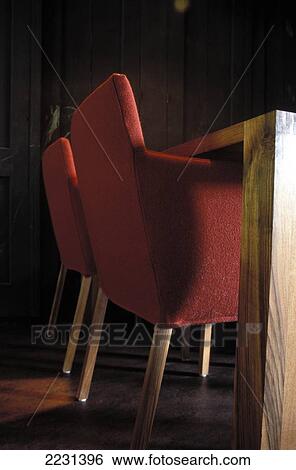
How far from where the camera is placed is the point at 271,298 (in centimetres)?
77

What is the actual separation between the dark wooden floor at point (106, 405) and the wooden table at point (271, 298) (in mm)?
340

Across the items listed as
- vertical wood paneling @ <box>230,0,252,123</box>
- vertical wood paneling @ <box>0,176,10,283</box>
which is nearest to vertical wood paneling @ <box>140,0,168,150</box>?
vertical wood paneling @ <box>230,0,252,123</box>

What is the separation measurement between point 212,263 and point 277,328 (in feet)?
0.65

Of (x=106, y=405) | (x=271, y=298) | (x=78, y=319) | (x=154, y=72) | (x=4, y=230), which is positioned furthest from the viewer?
(x=154, y=72)

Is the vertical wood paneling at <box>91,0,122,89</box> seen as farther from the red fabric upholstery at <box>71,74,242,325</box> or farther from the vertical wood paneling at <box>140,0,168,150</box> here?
the red fabric upholstery at <box>71,74,242,325</box>

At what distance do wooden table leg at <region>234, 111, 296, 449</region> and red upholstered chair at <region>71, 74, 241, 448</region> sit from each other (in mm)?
127

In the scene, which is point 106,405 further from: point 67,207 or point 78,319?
point 67,207

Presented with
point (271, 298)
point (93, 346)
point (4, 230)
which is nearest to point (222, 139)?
point (271, 298)

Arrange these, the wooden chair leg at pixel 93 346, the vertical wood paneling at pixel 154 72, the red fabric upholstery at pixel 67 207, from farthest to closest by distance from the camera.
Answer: the vertical wood paneling at pixel 154 72
the red fabric upholstery at pixel 67 207
the wooden chair leg at pixel 93 346

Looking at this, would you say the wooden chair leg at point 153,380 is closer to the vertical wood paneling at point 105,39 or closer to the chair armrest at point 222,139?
the chair armrest at point 222,139

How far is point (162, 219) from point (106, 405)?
2.45ft

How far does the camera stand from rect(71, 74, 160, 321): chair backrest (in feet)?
2.77

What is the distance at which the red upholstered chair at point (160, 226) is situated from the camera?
85 cm
